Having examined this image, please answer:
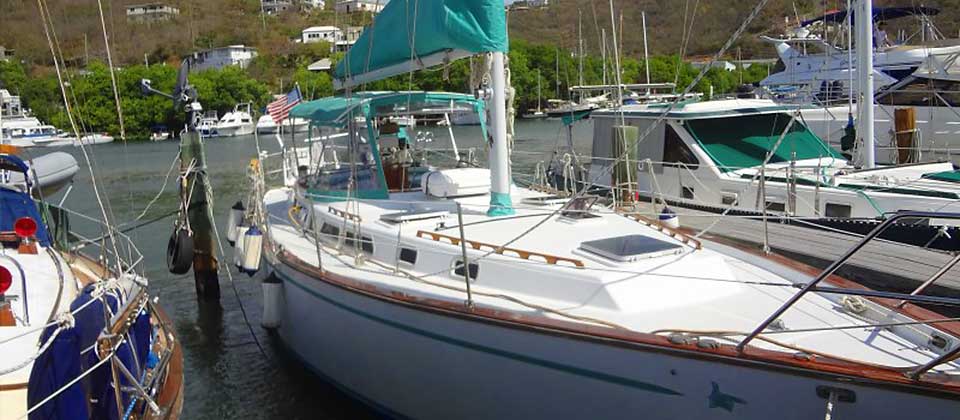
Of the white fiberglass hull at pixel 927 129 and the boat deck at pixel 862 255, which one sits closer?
the boat deck at pixel 862 255

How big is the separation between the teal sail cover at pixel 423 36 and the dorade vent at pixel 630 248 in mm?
2281

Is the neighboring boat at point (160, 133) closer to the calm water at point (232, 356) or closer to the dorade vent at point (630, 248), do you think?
the calm water at point (232, 356)

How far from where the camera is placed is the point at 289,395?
954cm

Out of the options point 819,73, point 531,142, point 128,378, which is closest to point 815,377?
point 128,378

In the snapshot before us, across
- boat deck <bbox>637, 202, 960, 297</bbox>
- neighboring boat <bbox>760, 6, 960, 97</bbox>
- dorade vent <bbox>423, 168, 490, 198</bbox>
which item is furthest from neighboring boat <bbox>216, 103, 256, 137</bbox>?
boat deck <bbox>637, 202, 960, 297</bbox>

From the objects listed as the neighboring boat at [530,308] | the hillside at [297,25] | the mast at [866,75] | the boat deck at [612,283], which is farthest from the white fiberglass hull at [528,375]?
the mast at [866,75]

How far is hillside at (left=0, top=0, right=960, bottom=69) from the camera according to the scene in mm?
11383

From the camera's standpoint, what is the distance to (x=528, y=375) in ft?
19.2

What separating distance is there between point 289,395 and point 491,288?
167 inches

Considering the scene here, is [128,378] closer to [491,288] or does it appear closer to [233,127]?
[491,288]

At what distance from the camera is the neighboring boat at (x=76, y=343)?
486cm

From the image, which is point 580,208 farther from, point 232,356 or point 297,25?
point 297,25

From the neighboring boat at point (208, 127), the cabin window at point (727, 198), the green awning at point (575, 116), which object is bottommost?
the cabin window at point (727, 198)

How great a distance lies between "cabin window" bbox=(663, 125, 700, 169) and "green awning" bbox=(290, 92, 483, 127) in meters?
5.49
